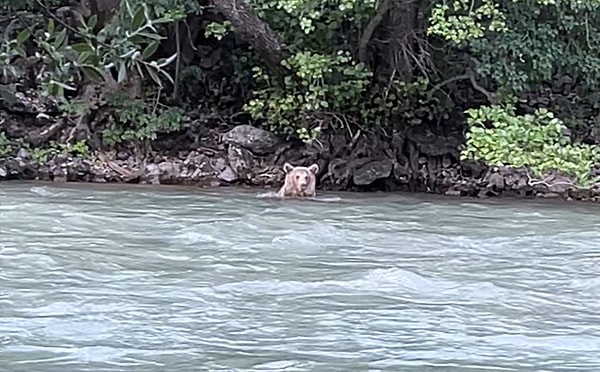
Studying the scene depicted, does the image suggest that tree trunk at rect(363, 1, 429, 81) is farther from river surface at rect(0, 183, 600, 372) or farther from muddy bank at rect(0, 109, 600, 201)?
river surface at rect(0, 183, 600, 372)

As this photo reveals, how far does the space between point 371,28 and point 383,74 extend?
985 millimetres

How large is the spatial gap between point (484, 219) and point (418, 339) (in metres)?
5.22

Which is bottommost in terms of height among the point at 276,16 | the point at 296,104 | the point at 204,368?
the point at 204,368

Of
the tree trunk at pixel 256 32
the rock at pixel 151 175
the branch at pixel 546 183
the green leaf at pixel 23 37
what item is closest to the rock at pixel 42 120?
the rock at pixel 151 175

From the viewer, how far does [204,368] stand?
508cm

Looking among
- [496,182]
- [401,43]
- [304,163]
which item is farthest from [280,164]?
[496,182]

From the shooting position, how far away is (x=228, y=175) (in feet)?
47.2

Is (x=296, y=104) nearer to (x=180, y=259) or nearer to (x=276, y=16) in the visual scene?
(x=276, y=16)

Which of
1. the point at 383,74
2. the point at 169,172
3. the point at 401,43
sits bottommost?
the point at 169,172

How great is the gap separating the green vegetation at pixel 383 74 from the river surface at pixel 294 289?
2.05 m

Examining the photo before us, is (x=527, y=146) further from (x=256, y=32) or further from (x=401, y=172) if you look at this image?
(x=256, y=32)

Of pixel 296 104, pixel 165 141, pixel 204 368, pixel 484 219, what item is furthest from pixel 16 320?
pixel 165 141

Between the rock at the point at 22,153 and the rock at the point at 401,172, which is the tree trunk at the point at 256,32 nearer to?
the rock at the point at 401,172

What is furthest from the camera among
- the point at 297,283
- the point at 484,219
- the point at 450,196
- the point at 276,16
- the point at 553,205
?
the point at 276,16
